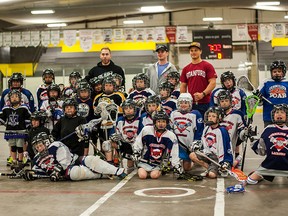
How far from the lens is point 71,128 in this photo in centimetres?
781

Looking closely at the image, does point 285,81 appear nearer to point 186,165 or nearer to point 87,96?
point 186,165

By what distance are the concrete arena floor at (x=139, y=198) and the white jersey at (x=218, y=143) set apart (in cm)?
33

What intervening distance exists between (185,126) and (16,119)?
2.78 metres

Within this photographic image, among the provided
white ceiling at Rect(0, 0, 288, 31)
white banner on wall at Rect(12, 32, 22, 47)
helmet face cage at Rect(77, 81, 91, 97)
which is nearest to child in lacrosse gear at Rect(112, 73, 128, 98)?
helmet face cage at Rect(77, 81, 91, 97)

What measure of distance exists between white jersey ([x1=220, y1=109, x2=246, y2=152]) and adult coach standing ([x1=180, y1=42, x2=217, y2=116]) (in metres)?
0.57

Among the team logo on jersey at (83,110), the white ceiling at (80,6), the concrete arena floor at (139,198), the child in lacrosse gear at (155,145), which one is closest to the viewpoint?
the concrete arena floor at (139,198)

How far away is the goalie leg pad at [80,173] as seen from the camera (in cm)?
715

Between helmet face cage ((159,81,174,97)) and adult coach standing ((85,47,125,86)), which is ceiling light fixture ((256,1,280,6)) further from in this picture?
helmet face cage ((159,81,174,97))

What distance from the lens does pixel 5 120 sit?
8773 mm

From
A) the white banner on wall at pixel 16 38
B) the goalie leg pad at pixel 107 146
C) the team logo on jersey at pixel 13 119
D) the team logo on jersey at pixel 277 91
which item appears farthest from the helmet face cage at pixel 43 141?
the white banner on wall at pixel 16 38

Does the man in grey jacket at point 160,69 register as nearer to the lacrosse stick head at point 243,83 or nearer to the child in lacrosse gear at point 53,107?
the lacrosse stick head at point 243,83

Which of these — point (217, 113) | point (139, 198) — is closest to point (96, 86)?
point (217, 113)

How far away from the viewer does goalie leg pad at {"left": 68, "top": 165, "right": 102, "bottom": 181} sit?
23.5 feet

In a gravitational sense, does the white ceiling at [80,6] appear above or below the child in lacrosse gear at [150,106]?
above
